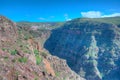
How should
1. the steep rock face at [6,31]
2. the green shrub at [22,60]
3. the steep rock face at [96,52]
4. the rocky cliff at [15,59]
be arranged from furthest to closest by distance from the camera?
1. the steep rock face at [96,52]
2. the steep rock face at [6,31]
3. the green shrub at [22,60]
4. the rocky cliff at [15,59]

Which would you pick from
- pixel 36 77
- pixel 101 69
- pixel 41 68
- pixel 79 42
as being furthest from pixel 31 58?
pixel 79 42

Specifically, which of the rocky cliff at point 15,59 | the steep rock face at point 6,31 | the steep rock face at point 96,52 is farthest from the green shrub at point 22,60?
the steep rock face at point 96,52

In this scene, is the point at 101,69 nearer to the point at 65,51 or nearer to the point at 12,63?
the point at 65,51

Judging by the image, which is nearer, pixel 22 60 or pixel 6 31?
pixel 22 60

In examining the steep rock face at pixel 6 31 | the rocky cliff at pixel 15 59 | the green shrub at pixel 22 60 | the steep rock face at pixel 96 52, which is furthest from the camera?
the steep rock face at pixel 96 52

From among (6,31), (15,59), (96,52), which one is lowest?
(96,52)

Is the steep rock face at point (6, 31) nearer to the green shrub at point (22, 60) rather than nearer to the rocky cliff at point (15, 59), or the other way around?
the rocky cliff at point (15, 59)

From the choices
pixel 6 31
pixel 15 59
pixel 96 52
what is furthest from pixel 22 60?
pixel 96 52

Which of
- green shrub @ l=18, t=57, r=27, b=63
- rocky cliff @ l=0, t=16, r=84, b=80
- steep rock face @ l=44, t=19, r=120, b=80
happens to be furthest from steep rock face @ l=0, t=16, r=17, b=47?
A: steep rock face @ l=44, t=19, r=120, b=80

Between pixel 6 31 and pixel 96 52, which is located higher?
pixel 6 31

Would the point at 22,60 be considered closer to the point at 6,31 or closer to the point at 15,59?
the point at 15,59

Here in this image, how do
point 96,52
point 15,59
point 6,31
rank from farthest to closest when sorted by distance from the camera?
1. point 96,52
2. point 6,31
3. point 15,59
